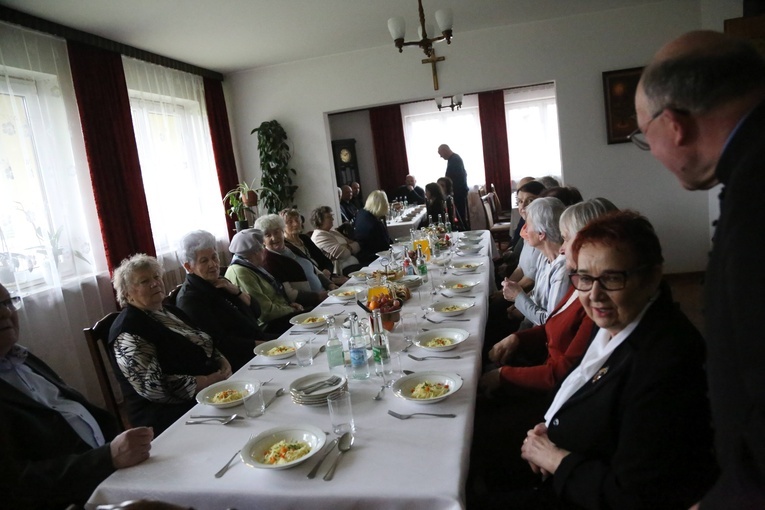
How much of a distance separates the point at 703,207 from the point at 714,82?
5.18m

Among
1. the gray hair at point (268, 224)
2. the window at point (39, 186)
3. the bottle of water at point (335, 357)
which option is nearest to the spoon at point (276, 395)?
the bottle of water at point (335, 357)

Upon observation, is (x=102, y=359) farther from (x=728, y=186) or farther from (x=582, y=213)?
(x=728, y=186)

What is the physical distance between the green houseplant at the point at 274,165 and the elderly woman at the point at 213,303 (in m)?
3.21

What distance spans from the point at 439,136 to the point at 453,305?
780cm

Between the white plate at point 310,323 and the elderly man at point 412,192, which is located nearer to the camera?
the white plate at point 310,323

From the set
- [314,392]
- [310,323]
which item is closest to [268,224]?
[310,323]

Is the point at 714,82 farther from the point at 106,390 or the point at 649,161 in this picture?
the point at 649,161

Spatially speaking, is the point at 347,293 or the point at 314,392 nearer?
the point at 314,392

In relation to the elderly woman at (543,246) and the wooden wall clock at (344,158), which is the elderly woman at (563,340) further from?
the wooden wall clock at (344,158)

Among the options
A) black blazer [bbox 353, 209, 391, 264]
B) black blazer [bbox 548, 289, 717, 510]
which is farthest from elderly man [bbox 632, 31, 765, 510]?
black blazer [bbox 353, 209, 391, 264]

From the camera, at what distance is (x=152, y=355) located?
1.93 meters

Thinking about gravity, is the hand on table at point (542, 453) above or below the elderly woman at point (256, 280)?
below

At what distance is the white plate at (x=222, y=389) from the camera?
63.8 inches

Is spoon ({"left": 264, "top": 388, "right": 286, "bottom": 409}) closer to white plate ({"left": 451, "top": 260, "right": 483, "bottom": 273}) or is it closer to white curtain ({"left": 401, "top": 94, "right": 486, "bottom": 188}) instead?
white plate ({"left": 451, "top": 260, "right": 483, "bottom": 273})
